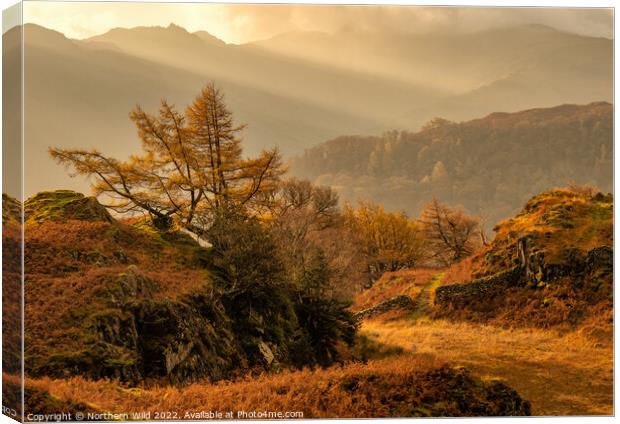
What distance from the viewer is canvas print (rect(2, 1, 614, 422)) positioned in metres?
11.2

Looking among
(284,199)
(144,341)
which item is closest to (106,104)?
(284,199)

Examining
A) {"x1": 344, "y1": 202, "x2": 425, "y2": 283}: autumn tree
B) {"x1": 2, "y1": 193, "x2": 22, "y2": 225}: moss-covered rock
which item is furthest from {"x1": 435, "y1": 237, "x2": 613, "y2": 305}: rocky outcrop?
{"x1": 2, "y1": 193, "x2": 22, "y2": 225}: moss-covered rock

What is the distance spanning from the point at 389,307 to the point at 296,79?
5593 millimetres

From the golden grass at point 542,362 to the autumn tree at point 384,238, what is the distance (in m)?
4.15

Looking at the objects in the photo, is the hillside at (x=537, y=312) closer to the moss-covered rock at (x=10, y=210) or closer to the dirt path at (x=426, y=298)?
the dirt path at (x=426, y=298)

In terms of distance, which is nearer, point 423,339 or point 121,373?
point 121,373

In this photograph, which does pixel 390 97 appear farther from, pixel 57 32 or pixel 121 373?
pixel 121 373

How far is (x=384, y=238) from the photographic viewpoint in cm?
2008

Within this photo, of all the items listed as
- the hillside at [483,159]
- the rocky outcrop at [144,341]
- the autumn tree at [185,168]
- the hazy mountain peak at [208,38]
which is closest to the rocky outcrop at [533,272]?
the hillside at [483,159]

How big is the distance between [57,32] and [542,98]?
8.80 meters

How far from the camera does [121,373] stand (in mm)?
11016

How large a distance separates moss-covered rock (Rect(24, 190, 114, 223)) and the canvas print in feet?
0.15

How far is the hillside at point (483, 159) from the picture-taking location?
13.2 metres

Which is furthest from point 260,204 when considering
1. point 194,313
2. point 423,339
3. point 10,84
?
point 10,84
